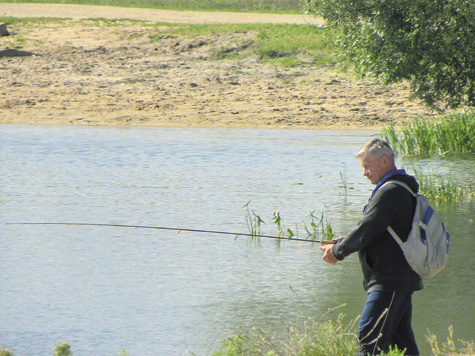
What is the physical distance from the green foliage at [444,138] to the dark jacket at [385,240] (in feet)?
32.9

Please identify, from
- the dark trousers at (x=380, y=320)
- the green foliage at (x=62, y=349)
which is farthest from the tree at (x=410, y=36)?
the green foliage at (x=62, y=349)

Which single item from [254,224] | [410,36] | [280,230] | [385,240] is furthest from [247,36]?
[385,240]

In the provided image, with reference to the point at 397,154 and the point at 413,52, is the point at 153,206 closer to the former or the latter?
the point at 413,52

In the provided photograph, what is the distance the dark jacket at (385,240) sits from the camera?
Result: 443 centimetres

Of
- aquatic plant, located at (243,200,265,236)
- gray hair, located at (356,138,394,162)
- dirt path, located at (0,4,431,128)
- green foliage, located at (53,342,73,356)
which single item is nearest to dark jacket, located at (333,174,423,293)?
gray hair, located at (356,138,394,162)

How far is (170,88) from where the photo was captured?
68.5ft

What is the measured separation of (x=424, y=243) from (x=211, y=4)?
111ft

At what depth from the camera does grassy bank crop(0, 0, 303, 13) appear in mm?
34281

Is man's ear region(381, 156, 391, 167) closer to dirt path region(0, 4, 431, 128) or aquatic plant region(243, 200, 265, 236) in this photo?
aquatic plant region(243, 200, 265, 236)

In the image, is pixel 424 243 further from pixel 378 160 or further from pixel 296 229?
pixel 296 229

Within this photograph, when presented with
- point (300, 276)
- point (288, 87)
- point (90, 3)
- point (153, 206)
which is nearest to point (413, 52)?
point (153, 206)

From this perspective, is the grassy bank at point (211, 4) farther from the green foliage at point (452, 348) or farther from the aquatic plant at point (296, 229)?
the green foliage at point (452, 348)

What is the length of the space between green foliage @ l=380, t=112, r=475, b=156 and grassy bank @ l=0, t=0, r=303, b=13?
66.1 ft

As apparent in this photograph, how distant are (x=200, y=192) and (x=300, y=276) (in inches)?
167
